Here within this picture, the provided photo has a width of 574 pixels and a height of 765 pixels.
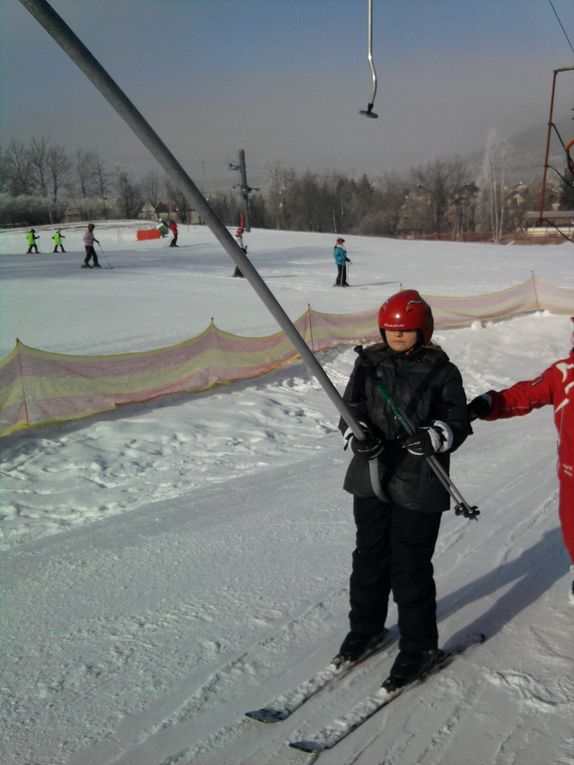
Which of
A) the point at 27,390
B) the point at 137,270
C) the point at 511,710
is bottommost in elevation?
the point at 511,710

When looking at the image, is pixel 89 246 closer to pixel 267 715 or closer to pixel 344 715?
pixel 267 715

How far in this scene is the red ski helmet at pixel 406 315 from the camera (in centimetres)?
313

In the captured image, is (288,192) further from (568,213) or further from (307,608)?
(307,608)

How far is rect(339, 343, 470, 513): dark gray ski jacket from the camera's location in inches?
124

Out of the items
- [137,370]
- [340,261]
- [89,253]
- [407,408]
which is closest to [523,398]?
[407,408]

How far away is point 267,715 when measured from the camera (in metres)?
2.96

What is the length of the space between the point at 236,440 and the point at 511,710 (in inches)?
208

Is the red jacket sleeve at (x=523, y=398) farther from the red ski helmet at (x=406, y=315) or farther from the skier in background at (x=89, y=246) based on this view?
the skier in background at (x=89, y=246)

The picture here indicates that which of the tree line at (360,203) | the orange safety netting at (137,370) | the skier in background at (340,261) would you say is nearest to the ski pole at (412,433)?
the orange safety netting at (137,370)

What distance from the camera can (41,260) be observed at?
31.3 m

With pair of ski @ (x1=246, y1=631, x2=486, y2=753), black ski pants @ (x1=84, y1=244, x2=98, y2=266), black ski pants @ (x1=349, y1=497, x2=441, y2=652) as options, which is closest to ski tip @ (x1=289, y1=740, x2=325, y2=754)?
pair of ski @ (x1=246, y1=631, x2=486, y2=753)

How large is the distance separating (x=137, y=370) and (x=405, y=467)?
6.11 metres

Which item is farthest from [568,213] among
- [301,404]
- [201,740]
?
[201,740]

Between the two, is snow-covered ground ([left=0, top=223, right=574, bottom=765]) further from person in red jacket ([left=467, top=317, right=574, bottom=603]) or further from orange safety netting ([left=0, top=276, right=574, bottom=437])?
person in red jacket ([left=467, top=317, right=574, bottom=603])
